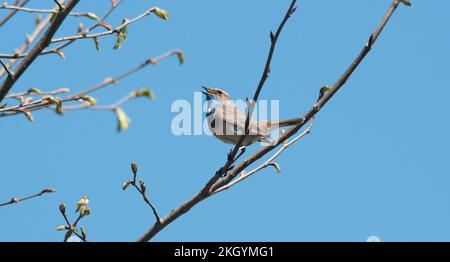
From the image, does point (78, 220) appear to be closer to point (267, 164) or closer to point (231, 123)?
point (267, 164)

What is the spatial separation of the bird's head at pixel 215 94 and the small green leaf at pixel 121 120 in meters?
7.54

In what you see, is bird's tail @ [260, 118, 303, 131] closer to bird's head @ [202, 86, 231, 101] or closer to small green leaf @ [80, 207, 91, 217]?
bird's head @ [202, 86, 231, 101]

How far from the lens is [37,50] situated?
3.58 meters

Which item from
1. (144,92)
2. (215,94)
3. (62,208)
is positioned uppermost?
(215,94)

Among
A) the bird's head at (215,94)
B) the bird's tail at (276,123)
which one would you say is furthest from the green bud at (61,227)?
the bird's head at (215,94)

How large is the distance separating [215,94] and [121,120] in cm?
780

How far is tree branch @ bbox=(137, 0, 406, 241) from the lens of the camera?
4.40 m

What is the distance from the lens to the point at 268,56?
4.15 meters

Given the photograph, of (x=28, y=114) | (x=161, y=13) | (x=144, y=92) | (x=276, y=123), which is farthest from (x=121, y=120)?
(x=276, y=123)

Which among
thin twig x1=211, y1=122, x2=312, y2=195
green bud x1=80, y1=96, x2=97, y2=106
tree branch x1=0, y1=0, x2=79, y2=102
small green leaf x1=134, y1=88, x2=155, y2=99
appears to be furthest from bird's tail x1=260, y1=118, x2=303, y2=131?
small green leaf x1=134, y1=88, x2=155, y2=99

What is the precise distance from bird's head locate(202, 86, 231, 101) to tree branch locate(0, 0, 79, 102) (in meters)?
6.49
